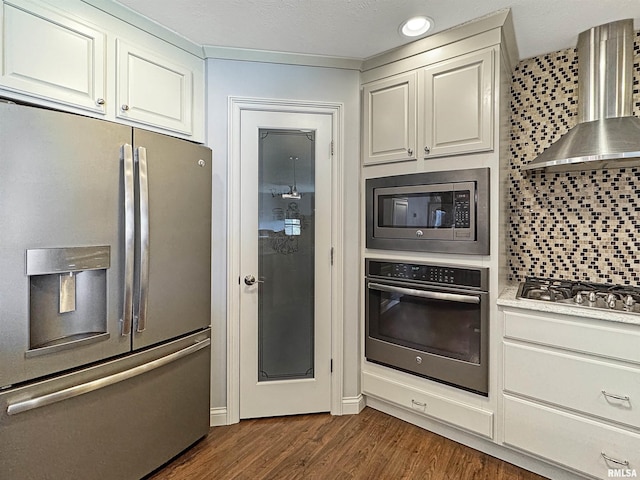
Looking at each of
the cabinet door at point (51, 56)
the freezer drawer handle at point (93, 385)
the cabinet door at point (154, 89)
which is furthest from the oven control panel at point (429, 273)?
the cabinet door at point (51, 56)

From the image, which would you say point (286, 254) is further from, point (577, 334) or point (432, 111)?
point (577, 334)

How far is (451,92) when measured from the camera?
79.9 inches

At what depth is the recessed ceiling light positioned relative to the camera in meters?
1.92

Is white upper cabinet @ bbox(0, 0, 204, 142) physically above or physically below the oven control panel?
above

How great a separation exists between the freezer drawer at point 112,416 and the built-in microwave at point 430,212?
1.33 meters

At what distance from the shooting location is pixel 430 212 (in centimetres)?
213

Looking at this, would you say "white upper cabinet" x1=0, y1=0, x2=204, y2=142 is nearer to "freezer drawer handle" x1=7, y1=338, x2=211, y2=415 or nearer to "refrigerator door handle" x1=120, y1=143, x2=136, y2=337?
"refrigerator door handle" x1=120, y1=143, x2=136, y2=337

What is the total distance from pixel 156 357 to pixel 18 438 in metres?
0.58

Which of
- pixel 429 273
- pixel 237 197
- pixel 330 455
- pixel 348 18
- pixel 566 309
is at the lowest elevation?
pixel 330 455

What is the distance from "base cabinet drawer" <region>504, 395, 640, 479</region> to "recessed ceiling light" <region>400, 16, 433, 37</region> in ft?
6.84

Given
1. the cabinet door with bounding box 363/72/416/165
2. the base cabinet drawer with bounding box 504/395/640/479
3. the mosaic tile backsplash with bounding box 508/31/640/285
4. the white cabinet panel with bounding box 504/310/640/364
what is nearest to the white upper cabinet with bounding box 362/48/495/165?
the cabinet door with bounding box 363/72/416/165

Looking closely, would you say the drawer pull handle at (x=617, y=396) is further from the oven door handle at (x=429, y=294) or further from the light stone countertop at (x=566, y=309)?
the oven door handle at (x=429, y=294)

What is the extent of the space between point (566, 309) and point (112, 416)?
2203 mm

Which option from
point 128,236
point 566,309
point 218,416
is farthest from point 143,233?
point 566,309
